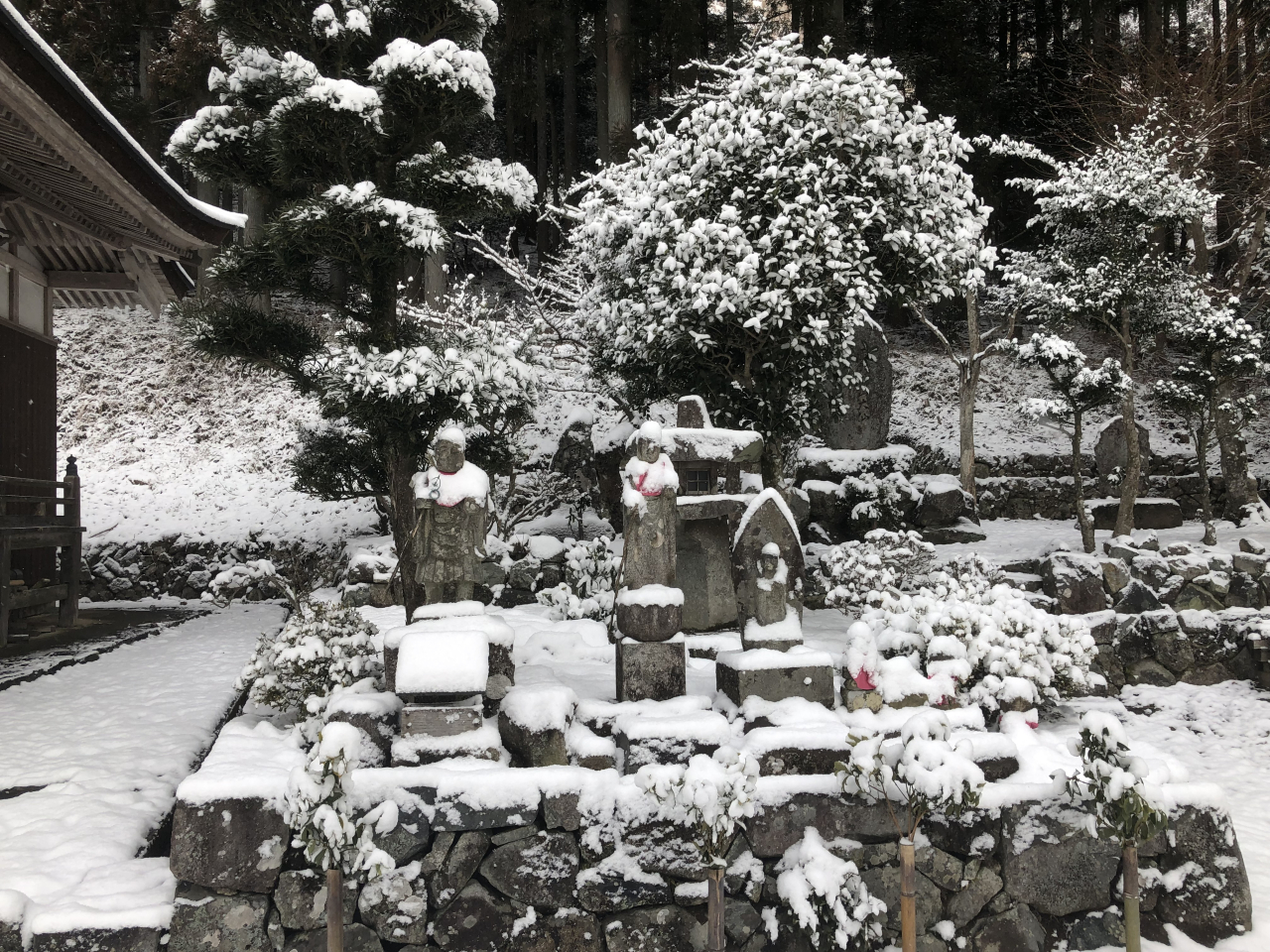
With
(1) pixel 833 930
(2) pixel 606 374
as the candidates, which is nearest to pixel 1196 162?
(2) pixel 606 374

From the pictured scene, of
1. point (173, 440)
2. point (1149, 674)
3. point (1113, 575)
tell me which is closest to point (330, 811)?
point (1149, 674)

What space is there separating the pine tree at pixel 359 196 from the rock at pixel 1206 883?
531 cm

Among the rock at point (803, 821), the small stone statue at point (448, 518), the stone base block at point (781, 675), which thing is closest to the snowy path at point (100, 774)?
the small stone statue at point (448, 518)

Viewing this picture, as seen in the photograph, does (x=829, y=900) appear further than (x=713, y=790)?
Yes

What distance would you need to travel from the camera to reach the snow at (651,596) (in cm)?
477

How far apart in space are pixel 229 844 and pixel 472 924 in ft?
3.90

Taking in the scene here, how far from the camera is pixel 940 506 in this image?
37.2 feet

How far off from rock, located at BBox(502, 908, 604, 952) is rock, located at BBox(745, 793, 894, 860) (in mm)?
893

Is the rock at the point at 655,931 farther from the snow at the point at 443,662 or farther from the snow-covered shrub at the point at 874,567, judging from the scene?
the snow-covered shrub at the point at 874,567

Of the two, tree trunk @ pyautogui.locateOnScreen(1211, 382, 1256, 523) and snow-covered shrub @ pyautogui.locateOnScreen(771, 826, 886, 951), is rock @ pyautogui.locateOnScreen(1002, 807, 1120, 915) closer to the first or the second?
snow-covered shrub @ pyautogui.locateOnScreen(771, 826, 886, 951)

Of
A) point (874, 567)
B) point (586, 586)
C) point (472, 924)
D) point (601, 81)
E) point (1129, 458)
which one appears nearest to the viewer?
point (472, 924)

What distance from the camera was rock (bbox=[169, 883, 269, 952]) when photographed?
12.1 ft

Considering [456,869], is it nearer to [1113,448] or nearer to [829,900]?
[829,900]

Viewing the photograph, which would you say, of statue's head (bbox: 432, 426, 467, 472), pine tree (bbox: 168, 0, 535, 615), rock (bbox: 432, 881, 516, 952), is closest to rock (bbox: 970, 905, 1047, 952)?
rock (bbox: 432, 881, 516, 952)
